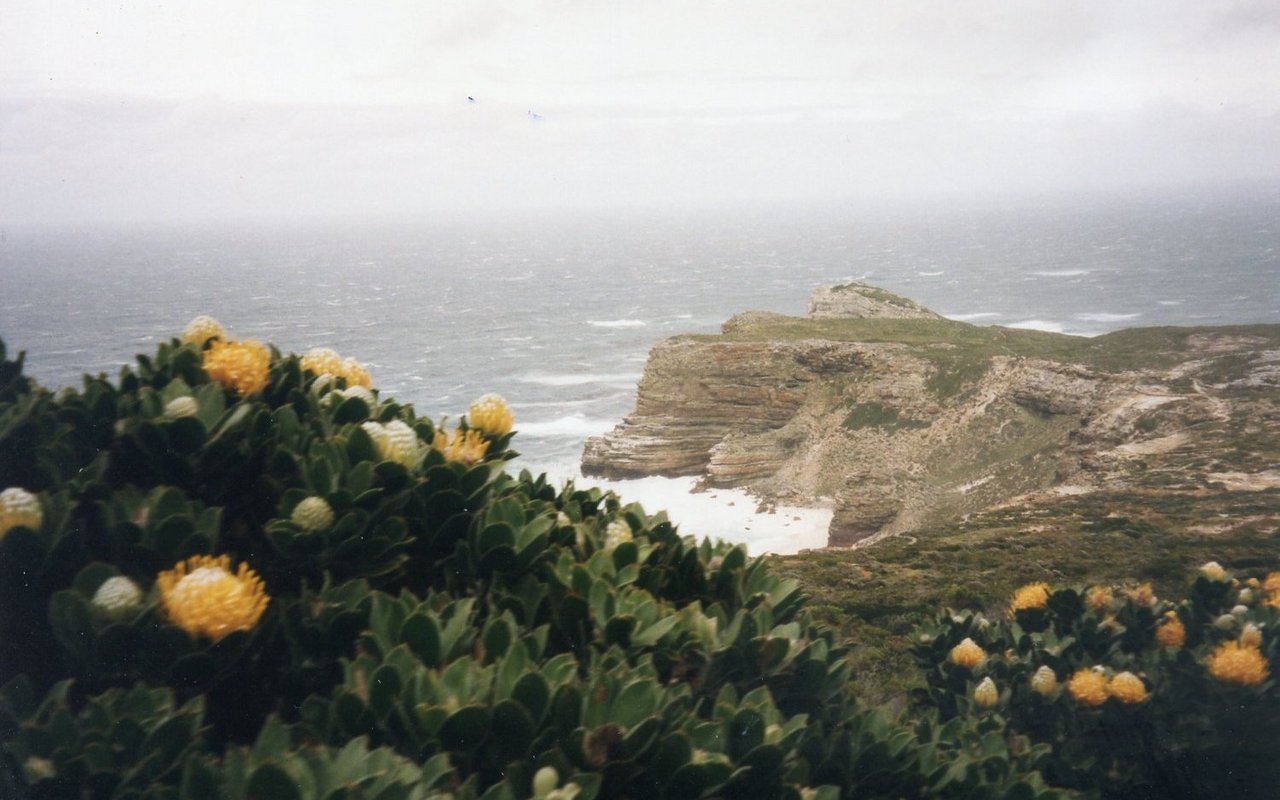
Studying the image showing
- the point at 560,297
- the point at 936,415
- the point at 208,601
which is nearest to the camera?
the point at 208,601

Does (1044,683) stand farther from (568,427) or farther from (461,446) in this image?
(568,427)

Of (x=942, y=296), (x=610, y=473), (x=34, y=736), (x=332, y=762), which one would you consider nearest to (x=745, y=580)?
(x=332, y=762)

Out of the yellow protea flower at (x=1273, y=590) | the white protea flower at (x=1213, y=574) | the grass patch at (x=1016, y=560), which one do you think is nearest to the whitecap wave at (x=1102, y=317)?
the grass patch at (x=1016, y=560)

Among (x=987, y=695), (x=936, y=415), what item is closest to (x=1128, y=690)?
(x=987, y=695)

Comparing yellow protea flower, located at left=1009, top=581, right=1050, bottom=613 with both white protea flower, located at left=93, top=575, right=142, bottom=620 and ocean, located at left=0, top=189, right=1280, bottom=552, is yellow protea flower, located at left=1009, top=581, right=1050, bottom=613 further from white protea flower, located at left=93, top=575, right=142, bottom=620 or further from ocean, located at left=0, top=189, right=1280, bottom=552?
ocean, located at left=0, top=189, right=1280, bottom=552

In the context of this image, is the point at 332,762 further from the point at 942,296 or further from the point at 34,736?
the point at 942,296

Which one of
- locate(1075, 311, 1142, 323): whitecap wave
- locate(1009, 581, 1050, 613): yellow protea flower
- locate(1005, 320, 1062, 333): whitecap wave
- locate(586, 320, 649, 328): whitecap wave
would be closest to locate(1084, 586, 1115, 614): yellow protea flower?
locate(1009, 581, 1050, 613): yellow protea flower

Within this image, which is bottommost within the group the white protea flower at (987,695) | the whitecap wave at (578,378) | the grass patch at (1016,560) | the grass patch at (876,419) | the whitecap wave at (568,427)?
the whitecap wave at (568,427)

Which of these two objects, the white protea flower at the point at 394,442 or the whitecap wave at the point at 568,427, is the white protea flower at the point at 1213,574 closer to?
the white protea flower at the point at 394,442
